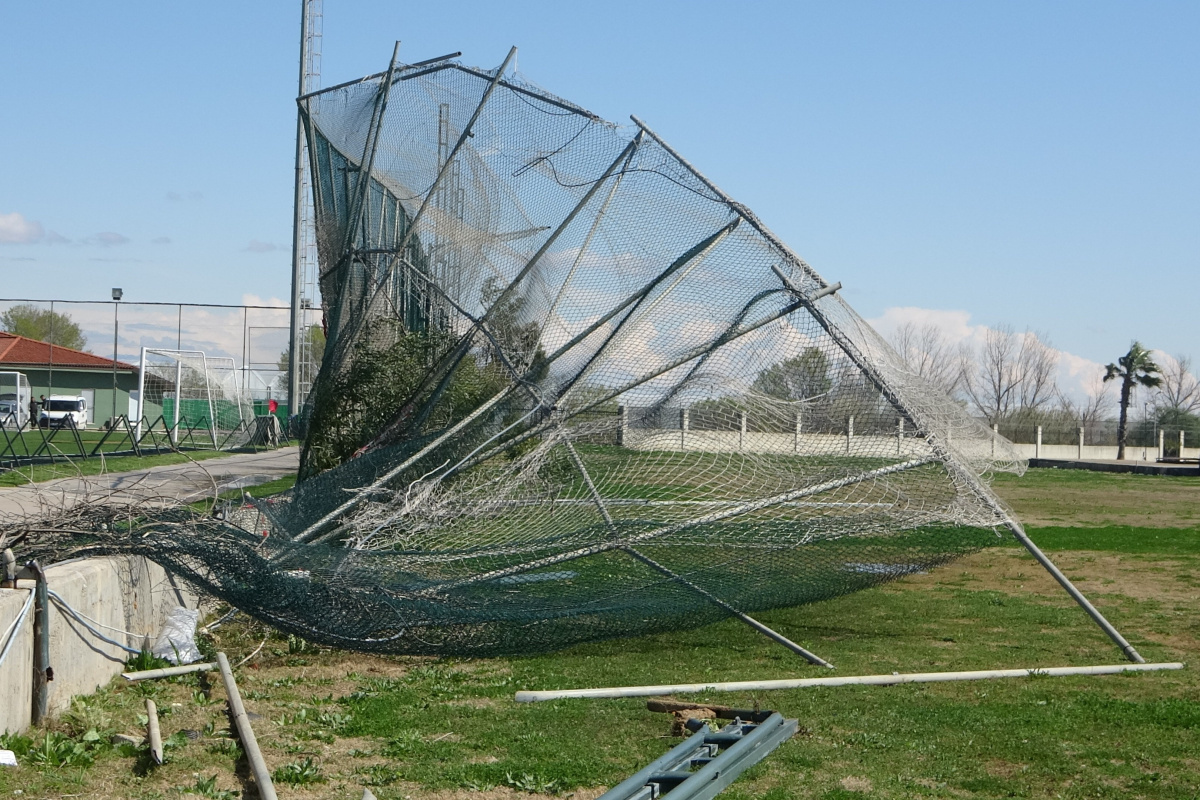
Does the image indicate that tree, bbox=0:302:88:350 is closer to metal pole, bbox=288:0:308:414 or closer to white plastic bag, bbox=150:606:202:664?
metal pole, bbox=288:0:308:414

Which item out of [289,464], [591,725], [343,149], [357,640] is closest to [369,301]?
[343,149]

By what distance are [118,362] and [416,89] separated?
35.8m

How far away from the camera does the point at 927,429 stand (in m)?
7.05

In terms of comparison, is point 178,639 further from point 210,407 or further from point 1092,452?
point 1092,452

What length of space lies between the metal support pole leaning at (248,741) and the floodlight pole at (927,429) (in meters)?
4.17

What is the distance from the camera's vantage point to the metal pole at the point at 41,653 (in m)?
5.41

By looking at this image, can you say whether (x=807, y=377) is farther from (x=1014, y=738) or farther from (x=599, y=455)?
(x=1014, y=738)

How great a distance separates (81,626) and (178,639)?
3.65ft

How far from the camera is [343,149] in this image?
982 centimetres

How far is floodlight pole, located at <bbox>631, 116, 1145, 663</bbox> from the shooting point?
696 centimetres

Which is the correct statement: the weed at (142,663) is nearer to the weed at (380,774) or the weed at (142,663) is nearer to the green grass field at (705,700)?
the green grass field at (705,700)

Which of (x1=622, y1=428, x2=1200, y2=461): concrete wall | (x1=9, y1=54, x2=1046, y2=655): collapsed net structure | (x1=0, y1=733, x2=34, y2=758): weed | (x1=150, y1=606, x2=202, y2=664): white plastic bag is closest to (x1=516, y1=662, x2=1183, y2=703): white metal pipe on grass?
(x1=9, y1=54, x2=1046, y2=655): collapsed net structure

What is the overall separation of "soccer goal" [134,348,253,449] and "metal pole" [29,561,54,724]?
82.7 ft

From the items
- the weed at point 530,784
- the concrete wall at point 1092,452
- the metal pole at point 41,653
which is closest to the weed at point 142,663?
the metal pole at point 41,653
